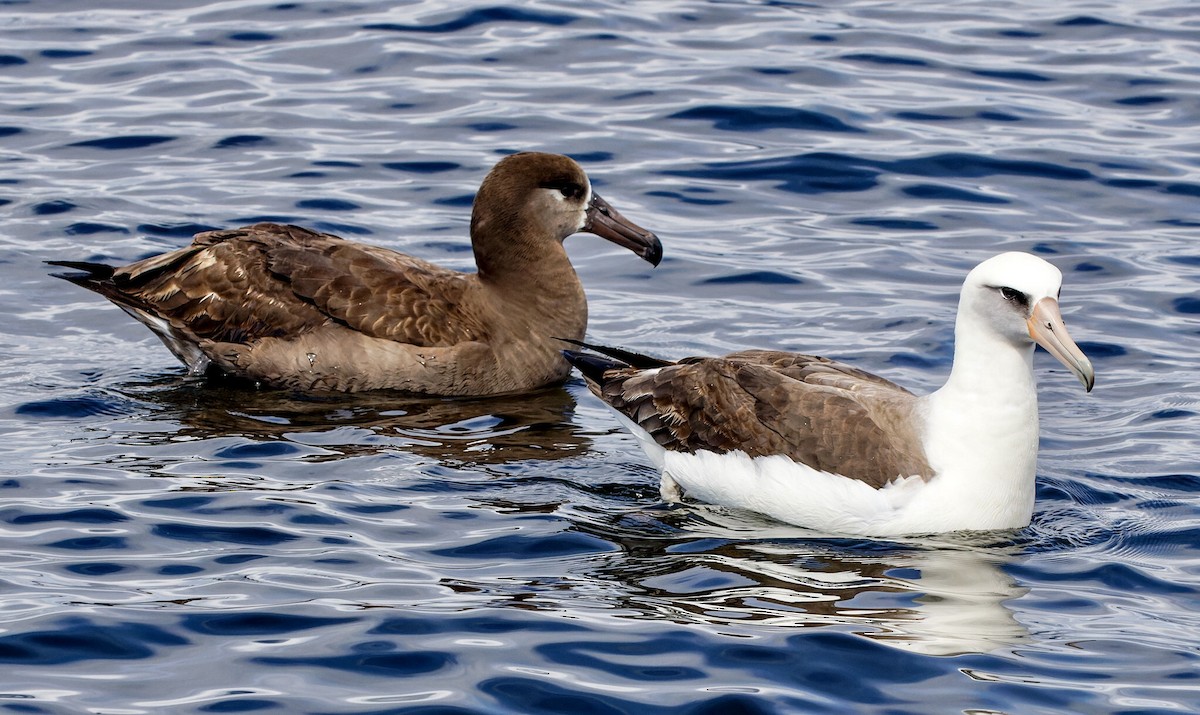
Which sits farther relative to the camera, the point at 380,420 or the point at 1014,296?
the point at 380,420

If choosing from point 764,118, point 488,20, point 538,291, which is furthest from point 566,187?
point 488,20

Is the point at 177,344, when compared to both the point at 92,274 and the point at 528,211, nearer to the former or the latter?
the point at 92,274

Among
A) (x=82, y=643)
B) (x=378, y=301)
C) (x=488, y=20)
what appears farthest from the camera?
(x=488, y=20)

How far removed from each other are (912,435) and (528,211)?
13.1ft

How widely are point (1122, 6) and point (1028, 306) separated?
12920 mm

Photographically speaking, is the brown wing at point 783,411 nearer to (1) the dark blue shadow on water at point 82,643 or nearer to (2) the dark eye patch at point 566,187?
(2) the dark eye patch at point 566,187

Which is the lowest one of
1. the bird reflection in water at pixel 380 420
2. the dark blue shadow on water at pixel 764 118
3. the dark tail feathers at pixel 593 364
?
the bird reflection in water at pixel 380 420

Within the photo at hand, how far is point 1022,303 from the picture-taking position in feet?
28.2

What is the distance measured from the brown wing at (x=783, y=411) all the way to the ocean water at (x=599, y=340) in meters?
0.39

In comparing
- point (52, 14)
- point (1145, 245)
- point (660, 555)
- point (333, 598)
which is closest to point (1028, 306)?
point (660, 555)

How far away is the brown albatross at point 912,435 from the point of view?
8.66 metres

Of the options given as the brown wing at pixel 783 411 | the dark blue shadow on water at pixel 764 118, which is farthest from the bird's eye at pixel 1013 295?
the dark blue shadow on water at pixel 764 118

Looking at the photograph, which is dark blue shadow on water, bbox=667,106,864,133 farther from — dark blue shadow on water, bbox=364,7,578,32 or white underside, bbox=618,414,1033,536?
white underside, bbox=618,414,1033,536

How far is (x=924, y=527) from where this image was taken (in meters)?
8.73
